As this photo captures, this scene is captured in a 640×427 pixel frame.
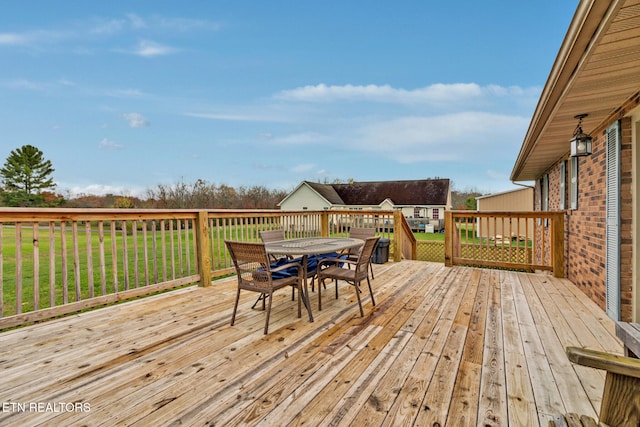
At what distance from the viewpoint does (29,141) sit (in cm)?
2239

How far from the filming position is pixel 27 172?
21.3 meters

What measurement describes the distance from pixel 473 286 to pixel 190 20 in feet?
35.0

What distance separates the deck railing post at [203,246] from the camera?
4.46 metres

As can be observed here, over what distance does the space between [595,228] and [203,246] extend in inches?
208

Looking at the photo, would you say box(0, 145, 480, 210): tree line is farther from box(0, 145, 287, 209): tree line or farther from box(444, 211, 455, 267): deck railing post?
box(444, 211, 455, 267): deck railing post

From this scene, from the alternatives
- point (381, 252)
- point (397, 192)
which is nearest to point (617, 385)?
point (381, 252)

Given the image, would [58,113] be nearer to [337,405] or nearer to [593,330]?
[337,405]

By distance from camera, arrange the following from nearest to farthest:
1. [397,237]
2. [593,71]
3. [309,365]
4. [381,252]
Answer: [593,71], [309,365], [381,252], [397,237]

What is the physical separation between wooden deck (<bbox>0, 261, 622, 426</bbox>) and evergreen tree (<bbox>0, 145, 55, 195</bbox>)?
25.4 meters

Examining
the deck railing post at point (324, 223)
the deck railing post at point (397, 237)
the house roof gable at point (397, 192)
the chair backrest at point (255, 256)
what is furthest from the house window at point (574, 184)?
the house roof gable at point (397, 192)

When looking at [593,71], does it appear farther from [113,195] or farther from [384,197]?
[384,197]

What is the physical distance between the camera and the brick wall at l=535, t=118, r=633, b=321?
2.88m

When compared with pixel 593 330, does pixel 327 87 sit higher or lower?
higher

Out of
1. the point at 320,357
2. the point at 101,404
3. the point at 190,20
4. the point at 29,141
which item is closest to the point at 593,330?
the point at 320,357
